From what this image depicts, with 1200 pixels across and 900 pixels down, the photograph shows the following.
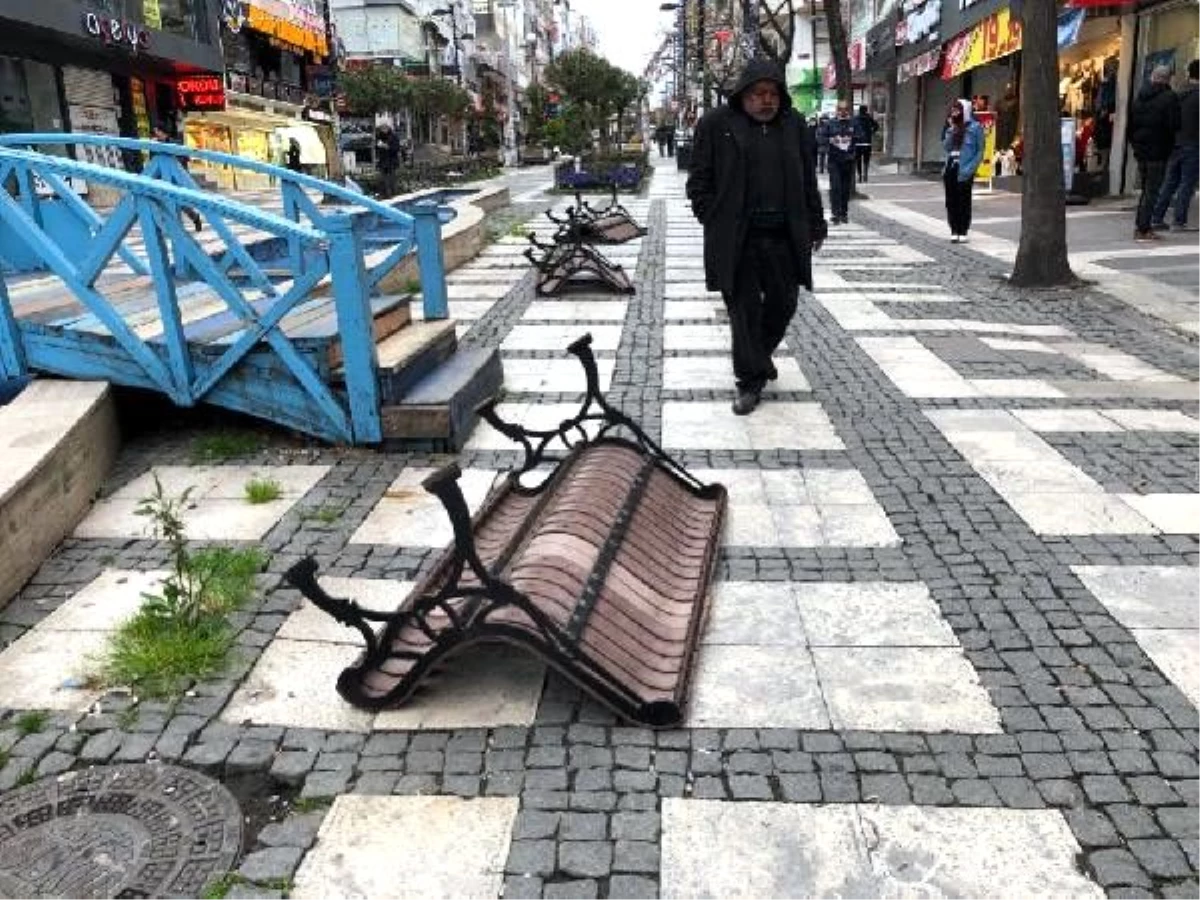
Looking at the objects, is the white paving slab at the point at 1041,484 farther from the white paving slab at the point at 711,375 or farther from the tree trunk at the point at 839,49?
the tree trunk at the point at 839,49

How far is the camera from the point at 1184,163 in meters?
12.9

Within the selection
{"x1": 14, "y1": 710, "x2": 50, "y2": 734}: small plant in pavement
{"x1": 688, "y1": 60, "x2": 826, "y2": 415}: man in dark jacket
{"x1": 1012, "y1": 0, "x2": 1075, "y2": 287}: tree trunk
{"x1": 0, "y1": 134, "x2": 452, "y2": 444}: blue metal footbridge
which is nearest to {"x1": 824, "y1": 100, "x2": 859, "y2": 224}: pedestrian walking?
{"x1": 1012, "y1": 0, "x2": 1075, "y2": 287}: tree trunk

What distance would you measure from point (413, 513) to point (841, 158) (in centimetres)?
1383

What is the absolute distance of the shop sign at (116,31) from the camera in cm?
2462

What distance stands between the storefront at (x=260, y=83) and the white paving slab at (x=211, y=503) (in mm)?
29412

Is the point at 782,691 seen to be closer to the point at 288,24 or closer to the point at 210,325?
the point at 210,325

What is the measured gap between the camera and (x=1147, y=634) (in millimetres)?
3682

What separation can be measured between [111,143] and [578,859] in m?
7.16

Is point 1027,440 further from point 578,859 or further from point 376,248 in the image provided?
point 376,248

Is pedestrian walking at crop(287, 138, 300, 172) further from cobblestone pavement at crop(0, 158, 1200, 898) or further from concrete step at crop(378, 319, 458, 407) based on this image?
cobblestone pavement at crop(0, 158, 1200, 898)

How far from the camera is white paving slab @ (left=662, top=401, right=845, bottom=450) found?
5957mm

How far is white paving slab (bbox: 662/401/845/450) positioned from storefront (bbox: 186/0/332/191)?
2916 cm

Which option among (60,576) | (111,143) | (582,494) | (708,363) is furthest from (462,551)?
(111,143)

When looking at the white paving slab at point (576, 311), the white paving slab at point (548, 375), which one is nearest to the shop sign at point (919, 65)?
the white paving slab at point (576, 311)
